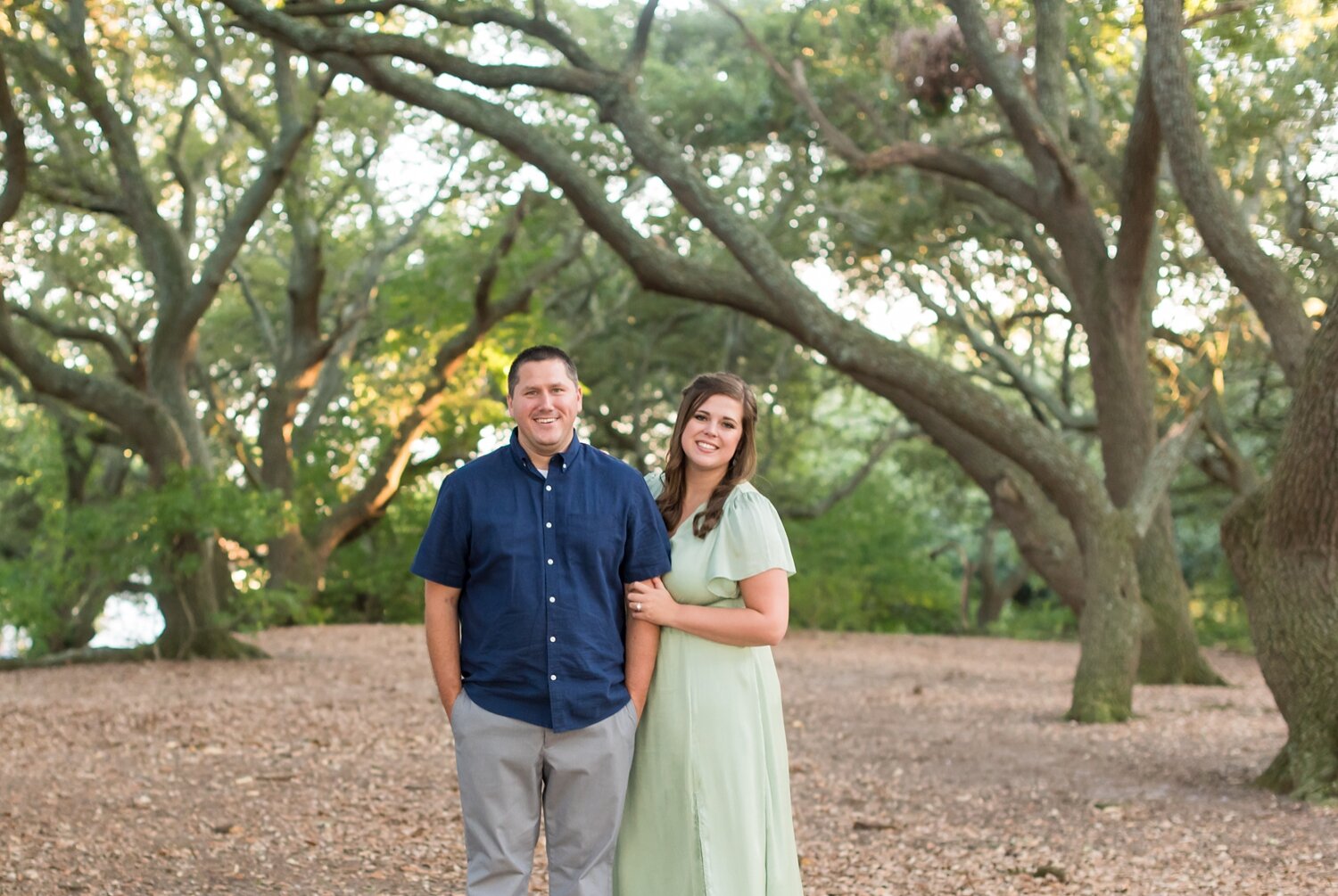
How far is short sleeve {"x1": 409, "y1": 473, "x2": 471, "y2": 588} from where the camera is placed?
3.37m

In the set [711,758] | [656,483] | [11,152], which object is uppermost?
[11,152]

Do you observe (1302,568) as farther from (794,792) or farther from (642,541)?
(642,541)

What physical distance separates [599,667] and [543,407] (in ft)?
2.05

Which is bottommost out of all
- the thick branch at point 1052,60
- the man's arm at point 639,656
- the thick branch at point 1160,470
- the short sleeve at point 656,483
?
the man's arm at point 639,656

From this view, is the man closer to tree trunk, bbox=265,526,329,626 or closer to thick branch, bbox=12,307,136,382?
thick branch, bbox=12,307,136,382

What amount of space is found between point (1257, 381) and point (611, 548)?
18.8 metres

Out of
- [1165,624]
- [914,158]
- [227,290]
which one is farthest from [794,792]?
[227,290]

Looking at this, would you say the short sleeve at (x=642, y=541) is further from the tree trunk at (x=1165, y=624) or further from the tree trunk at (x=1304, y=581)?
the tree trunk at (x=1165, y=624)

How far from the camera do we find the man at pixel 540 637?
11.0ft

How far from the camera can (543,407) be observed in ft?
11.2

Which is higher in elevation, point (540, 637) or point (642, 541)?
point (642, 541)

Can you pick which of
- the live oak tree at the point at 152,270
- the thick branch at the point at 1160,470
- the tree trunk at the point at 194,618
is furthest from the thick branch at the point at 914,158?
the tree trunk at the point at 194,618

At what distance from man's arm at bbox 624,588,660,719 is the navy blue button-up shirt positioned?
0.03 meters

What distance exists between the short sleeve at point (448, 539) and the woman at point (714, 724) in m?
0.42
